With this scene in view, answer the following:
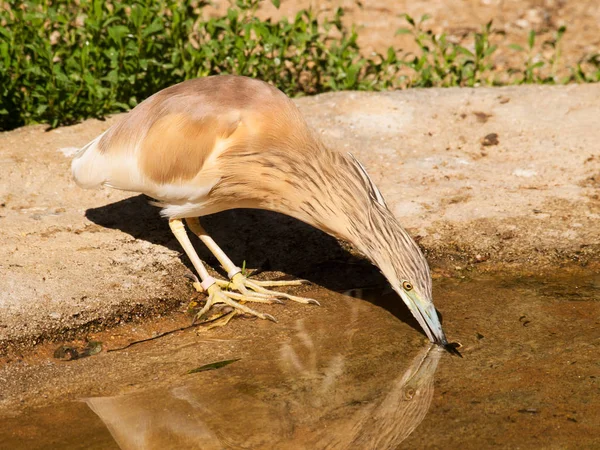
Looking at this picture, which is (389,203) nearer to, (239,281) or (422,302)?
(239,281)

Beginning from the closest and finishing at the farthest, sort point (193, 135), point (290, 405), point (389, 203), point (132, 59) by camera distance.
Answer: point (290, 405) → point (193, 135) → point (389, 203) → point (132, 59)

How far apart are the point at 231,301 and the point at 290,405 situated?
1.11 m

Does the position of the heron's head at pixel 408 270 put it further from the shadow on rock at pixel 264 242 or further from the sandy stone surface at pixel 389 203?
the sandy stone surface at pixel 389 203

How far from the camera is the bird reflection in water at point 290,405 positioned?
3.64 metres

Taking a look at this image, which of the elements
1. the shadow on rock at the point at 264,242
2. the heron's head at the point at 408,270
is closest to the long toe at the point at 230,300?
the shadow on rock at the point at 264,242

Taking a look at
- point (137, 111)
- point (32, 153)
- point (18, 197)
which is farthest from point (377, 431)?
point (32, 153)

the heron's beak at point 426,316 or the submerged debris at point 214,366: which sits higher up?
the heron's beak at point 426,316

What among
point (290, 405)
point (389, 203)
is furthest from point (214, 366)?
point (389, 203)

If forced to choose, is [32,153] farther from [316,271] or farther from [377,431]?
[377,431]

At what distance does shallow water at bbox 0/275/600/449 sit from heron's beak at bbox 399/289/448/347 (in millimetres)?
79

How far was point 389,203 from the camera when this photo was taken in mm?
5676

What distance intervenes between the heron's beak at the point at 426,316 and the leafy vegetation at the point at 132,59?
310cm

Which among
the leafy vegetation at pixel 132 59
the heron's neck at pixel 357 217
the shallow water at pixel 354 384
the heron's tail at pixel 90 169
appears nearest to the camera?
the shallow water at pixel 354 384

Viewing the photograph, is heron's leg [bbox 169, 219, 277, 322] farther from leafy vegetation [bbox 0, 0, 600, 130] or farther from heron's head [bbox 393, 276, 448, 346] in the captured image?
leafy vegetation [bbox 0, 0, 600, 130]
